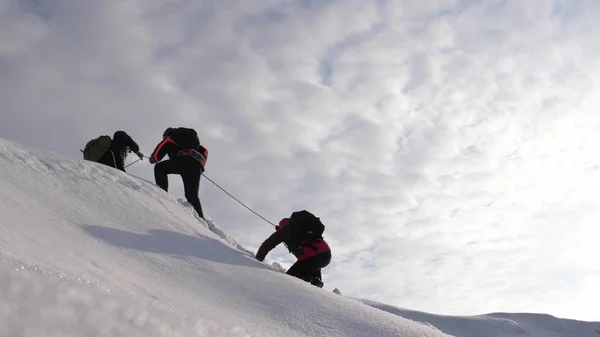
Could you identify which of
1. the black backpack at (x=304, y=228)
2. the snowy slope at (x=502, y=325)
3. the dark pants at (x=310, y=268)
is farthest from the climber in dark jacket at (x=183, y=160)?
the snowy slope at (x=502, y=325)

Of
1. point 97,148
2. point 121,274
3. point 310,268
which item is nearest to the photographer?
point 121,274

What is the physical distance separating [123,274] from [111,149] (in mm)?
5155

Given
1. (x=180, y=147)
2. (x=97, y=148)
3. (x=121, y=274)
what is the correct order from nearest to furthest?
(x=121, y=274) → (x=180, y=147) → (x=97, y=148)

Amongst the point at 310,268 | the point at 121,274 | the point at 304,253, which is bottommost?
the point at 121,274

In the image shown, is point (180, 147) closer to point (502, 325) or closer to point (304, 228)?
point (304, 228)

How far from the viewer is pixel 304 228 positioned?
223 inches

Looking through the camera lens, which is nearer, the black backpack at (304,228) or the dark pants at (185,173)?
the black backpack at (304,228)

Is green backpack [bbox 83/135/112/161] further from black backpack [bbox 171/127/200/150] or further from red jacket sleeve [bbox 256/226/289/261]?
red jacket sleeve [bbox 256/226/289/261]

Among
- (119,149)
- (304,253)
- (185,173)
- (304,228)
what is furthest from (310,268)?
(119,149)

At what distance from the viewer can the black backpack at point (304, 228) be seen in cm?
567

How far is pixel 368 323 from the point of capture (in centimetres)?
276

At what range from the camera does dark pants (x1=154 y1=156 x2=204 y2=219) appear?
20.8ft

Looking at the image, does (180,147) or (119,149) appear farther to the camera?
(119,149)

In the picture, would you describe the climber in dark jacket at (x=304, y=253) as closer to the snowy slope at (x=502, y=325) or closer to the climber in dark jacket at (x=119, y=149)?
the climber in dark jacket at (x=119, y=149)
